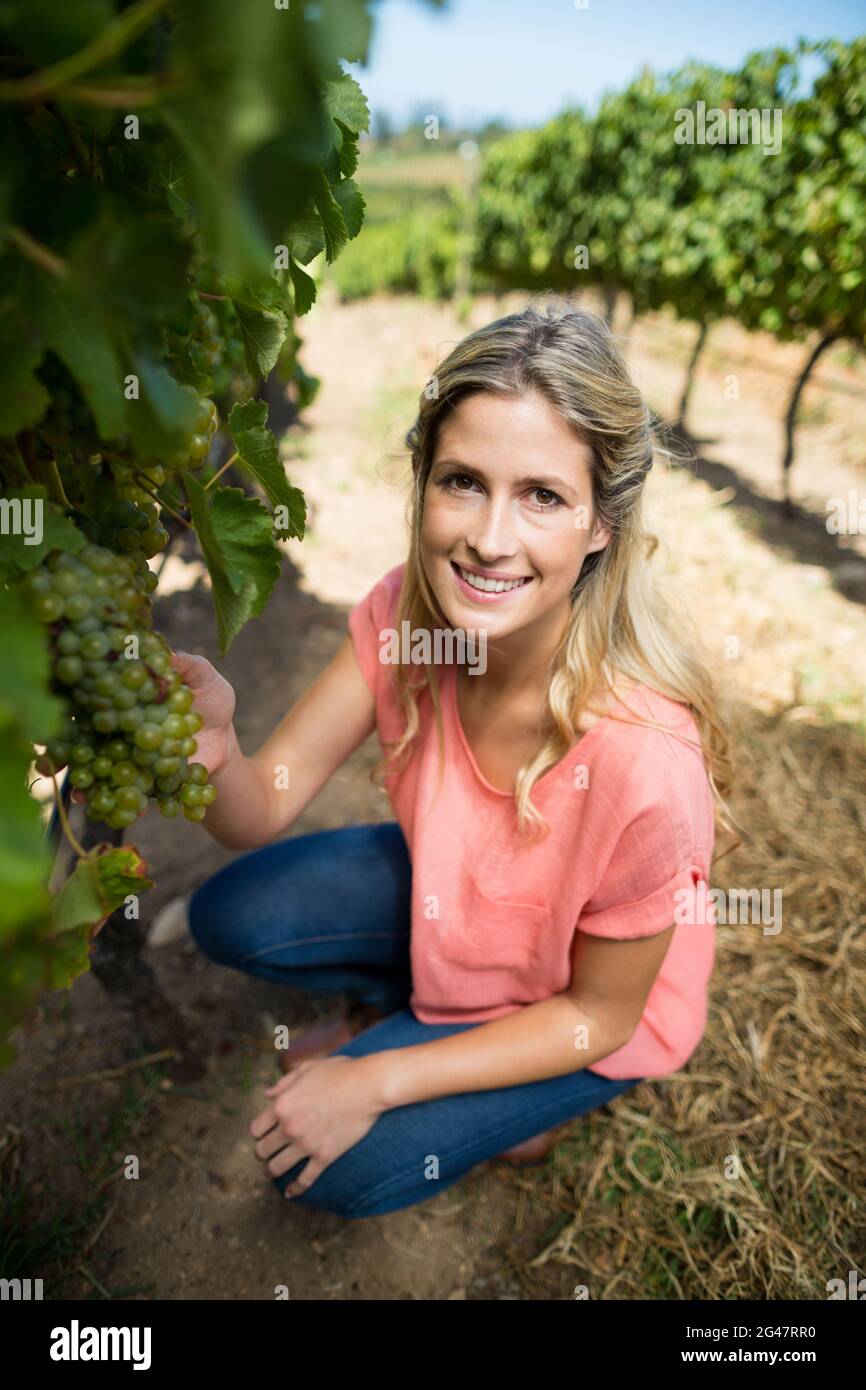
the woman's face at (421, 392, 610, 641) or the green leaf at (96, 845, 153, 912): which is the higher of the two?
the woman's face at (421, 392, 610, 641)

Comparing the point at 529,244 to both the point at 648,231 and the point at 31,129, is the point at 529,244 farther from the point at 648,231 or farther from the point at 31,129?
the point at 31,129

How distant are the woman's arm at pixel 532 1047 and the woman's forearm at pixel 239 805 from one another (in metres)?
0.50

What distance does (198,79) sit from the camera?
17.7 inches

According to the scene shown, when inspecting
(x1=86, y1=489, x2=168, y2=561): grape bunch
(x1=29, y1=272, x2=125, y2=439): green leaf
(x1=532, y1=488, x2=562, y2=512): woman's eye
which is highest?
(x1=29, y1=272, x2=125, y2=439): green leaf

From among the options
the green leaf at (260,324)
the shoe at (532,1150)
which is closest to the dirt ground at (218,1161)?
the shoe at (532,1150)

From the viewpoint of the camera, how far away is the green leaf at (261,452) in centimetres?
98

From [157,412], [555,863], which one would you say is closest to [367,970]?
[555,863]

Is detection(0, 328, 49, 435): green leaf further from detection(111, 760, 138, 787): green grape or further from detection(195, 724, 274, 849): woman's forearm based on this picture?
detection(195, 724, 274, 849): woman's forearm

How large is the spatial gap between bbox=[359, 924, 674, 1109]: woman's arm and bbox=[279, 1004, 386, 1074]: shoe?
1.67 feet

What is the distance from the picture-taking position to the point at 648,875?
1.58m

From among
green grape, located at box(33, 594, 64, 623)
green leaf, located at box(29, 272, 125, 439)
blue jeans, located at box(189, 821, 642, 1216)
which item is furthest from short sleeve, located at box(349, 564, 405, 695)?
green leaf, located at box(29, 272, 125, 439)

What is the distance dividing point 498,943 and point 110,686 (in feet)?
4.04

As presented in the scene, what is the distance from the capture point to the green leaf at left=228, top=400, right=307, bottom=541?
979 mm

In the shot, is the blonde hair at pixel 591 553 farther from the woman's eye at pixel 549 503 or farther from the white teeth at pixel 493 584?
the white teeth at pixel 493 584
